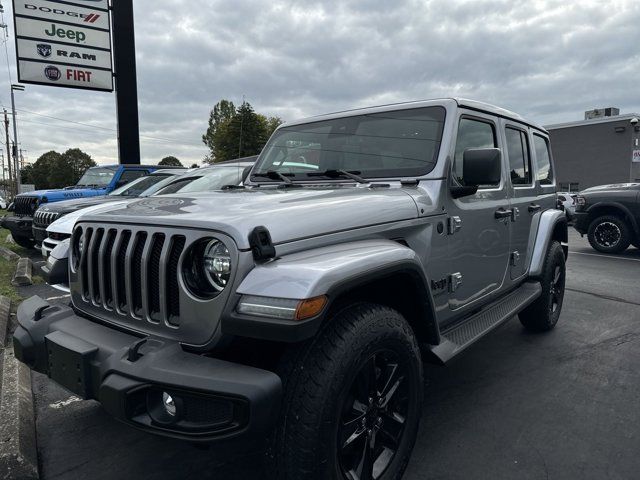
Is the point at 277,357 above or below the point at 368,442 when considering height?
above

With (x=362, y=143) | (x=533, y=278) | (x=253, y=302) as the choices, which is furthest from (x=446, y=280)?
(x=533, y=278)

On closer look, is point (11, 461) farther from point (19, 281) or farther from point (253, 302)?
point (19, 281)

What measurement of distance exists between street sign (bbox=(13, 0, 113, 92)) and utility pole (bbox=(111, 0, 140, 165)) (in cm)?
41

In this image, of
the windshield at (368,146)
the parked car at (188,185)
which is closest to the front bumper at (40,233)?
the parked car at (188,185)

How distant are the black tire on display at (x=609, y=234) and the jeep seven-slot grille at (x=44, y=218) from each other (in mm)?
10381

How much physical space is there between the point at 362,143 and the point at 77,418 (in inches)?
101

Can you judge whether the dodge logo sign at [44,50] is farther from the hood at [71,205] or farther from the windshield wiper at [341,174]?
the windshield wiper at [341,174]

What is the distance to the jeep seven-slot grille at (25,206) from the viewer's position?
30.5ft

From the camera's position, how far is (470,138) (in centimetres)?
325

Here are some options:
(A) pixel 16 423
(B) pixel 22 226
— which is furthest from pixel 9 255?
(A) pixel 16 423

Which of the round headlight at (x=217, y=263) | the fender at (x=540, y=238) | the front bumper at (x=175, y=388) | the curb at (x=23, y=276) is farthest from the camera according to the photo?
the curb at (x=23, y=276)

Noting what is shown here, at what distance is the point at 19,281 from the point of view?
6.45 meters

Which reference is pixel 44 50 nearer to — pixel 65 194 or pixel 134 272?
pixel 65 194

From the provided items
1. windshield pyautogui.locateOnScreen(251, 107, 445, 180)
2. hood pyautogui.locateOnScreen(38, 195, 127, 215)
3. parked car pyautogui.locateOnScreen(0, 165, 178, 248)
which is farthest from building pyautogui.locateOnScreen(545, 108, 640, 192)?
windshield pyautogui.locateOnScreen(251, 107, 445, 180)
